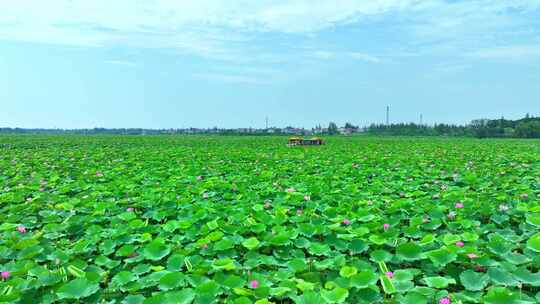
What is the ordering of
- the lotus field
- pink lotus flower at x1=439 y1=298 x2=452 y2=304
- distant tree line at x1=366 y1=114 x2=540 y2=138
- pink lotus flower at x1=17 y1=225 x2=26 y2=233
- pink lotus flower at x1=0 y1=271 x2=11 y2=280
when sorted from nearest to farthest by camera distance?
pink lotus flower at x1=439 y1=298 x2=452 y2=304
the lotus field
pink lotus flower at x1=0 y1=271 x2=11 y2=280
pink lotus flower at x1=17 y1=225 x2=26 y2=233
distant tree line at x1=366 y1=114 x2=540 y2=138

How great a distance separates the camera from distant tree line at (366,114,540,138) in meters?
50.5

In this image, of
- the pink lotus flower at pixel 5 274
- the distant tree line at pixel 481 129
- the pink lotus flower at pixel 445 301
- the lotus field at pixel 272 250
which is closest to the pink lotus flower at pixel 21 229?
the lotus field at pixel 272 250

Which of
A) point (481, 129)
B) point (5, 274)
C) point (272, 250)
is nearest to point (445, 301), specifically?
point (272, 250)

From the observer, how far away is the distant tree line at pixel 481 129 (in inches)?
1987

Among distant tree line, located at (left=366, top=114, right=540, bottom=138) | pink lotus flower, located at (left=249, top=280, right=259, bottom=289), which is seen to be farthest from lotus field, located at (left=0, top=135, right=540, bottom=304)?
distant tree line, located at (left=366, top=114, right=540, bottom=138)

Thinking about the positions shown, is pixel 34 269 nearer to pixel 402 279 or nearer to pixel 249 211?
pixel 249 211

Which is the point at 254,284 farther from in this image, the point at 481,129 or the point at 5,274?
the point at 481,129

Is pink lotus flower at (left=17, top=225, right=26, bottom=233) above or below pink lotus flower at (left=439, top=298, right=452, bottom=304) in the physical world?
below

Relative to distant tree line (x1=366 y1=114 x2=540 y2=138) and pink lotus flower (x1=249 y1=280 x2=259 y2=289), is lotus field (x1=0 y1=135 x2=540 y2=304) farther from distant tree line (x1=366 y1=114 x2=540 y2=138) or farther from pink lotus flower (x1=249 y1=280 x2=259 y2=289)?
distant tree line (x1=366 y1=114 x2=540 y2=138)

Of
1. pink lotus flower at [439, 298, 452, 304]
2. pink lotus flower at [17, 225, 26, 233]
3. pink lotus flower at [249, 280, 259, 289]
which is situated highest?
pink lotus flower at [439, 298, 452, 304]

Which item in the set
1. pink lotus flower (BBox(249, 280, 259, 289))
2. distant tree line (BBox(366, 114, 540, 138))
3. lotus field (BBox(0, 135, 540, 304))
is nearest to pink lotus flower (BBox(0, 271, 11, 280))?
lotus field (BBox(0, 135, 540, 304))

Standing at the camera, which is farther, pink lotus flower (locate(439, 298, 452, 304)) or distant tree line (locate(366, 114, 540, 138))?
distant tree line (locate(366, 114, 540, 138))

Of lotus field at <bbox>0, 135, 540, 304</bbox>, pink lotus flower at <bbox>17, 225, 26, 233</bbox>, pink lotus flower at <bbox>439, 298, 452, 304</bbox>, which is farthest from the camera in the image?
pink lotus flower at <bbox>17, 225, 26, 233</bbox>

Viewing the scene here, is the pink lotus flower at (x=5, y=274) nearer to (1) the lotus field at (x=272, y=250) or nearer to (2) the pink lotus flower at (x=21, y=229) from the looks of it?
(1) the lotus field at (x=272, y=250)
